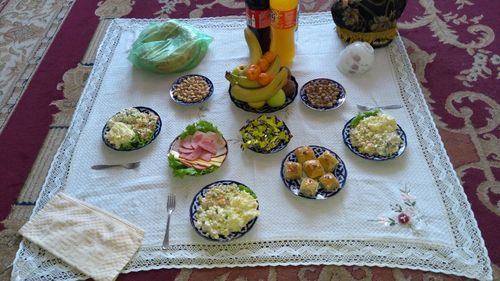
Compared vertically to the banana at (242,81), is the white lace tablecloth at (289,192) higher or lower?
lower

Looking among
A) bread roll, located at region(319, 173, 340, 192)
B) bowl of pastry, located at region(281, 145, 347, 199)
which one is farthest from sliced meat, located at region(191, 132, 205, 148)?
bread roll, located at region(319, 173, 340, 192)

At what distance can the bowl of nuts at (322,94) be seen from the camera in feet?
4.10

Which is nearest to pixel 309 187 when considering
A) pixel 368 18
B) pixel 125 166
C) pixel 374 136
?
pixel 374 136

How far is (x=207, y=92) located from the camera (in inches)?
51.7

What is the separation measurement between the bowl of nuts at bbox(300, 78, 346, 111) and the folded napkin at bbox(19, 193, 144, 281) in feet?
1.96

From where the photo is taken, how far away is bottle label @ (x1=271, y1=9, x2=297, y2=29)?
4.08 ft

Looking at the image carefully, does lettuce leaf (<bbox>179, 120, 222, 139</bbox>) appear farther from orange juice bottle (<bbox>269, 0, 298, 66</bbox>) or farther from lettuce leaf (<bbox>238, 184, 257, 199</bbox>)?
orange juice bottle (<bbox>269, 0, 298, 66</bbox>)

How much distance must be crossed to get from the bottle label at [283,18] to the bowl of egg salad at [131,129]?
440mm

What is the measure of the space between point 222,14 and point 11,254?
1.10m

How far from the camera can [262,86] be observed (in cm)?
122

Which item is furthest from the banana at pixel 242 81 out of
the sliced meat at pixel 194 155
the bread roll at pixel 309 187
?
the bread roll at pixel 309 187

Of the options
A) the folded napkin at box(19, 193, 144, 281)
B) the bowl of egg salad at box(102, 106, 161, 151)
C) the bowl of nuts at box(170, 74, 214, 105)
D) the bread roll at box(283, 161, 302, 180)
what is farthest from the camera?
the bowl of nuts at box(170, 74, 214, 105)

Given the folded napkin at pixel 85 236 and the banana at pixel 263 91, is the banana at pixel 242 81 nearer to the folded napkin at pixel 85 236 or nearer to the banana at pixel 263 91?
the banana at pixel 263 91

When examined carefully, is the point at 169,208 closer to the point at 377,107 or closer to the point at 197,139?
the point at 197,139
